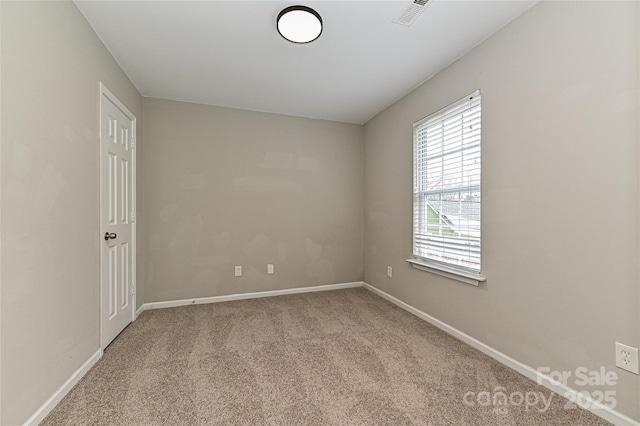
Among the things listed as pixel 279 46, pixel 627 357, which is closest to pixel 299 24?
pixel 279 46

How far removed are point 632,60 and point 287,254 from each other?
11.2 ft

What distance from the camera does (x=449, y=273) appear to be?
8.20ft

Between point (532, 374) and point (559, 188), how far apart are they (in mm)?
1227

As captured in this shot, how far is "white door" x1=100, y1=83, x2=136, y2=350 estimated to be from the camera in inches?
85.6

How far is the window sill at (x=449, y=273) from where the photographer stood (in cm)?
222

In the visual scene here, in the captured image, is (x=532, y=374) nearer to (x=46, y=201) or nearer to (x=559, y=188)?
(x=559, y=188)

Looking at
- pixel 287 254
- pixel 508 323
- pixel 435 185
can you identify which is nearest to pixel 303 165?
pixel 287 254

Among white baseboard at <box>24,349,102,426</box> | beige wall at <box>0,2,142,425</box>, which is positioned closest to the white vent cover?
beige wall at <box>0,2,142,425</box>

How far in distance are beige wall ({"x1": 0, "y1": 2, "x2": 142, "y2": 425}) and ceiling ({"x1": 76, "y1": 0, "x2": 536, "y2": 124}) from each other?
0.39 metres

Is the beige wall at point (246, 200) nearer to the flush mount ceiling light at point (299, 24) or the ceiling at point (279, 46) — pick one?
the ceiling at point (279, 46)

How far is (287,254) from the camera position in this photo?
12.4 feet

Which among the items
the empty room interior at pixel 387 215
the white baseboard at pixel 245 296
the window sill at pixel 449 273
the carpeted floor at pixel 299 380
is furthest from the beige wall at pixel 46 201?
the window sill at pixel 449 273

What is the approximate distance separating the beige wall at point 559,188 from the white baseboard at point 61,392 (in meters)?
2.85

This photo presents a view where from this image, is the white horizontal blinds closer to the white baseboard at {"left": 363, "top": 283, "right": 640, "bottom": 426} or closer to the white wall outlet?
the white baseboard at {"left": 363, "top": 283, "right": 640, "bottom": 426}
